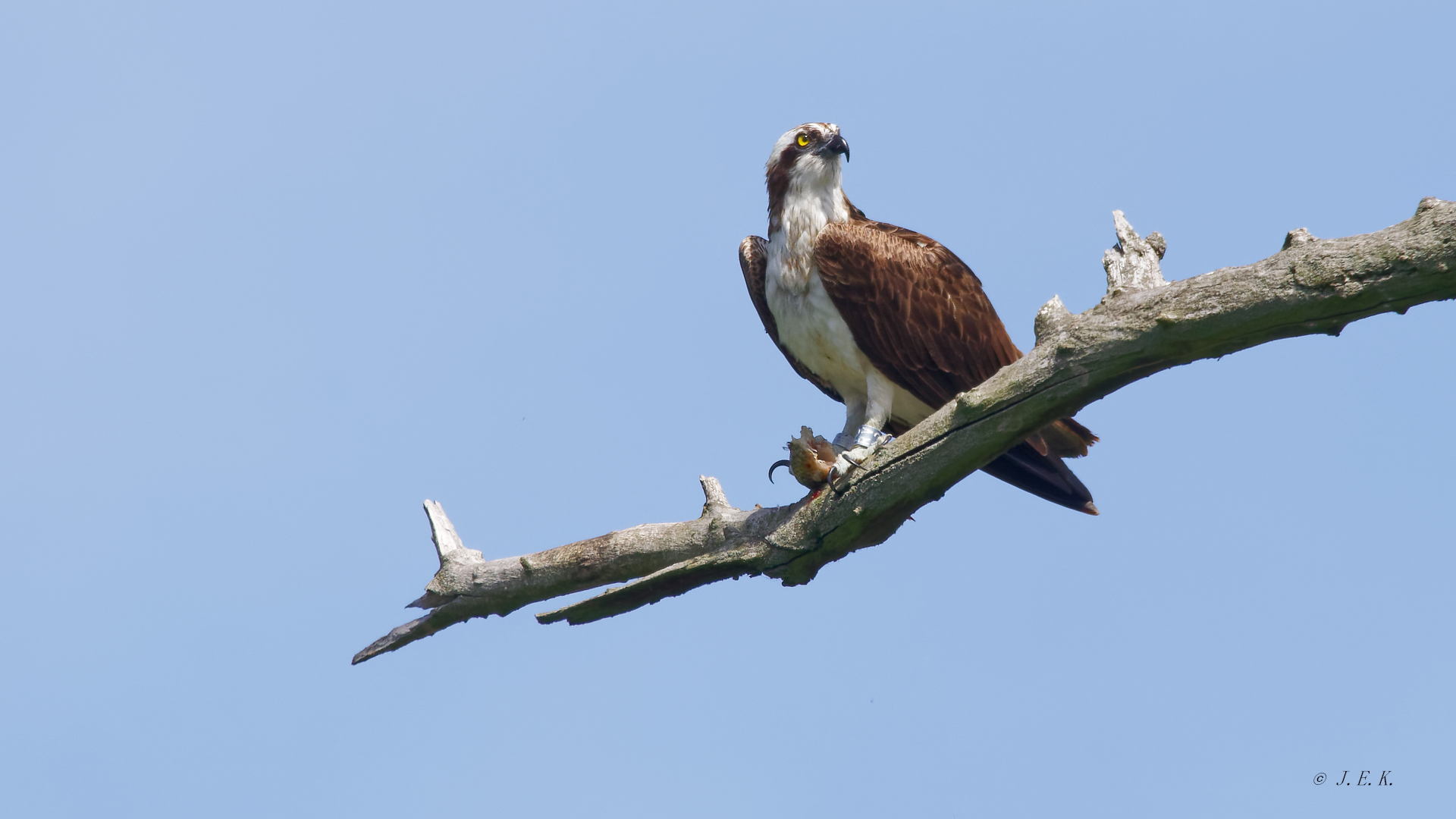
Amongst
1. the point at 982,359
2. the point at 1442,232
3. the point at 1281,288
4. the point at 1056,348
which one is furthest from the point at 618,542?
the point at 1442,232

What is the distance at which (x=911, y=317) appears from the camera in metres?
6.38

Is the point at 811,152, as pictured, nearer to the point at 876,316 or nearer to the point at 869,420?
the point at 876,316

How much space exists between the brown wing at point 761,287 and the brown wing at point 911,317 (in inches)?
24.2

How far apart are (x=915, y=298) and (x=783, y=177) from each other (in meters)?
1.18

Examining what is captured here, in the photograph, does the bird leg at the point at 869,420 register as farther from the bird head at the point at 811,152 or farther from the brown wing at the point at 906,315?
the bird head at the point at 811,152

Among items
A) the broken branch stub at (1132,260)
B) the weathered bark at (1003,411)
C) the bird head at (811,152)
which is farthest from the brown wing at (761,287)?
the broken branch stub at (1132,260)

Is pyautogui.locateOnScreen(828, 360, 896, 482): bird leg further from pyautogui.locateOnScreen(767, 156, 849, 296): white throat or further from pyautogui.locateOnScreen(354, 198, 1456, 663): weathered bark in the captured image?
pyautogui.locateOnScreen(767, 156, 849, 296): white throat

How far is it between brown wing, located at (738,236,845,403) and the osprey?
0.26 ft

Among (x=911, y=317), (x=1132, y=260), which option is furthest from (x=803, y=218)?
(x=1132, y=260)

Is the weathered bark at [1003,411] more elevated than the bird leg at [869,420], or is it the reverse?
the bird leg at [869,420]

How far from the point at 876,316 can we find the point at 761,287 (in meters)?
1.00

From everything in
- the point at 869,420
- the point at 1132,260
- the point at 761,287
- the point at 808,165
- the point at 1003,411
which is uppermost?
the point at 808,165

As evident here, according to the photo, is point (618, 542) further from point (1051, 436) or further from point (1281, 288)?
point (1281, 288)

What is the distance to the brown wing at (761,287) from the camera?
282 inches
